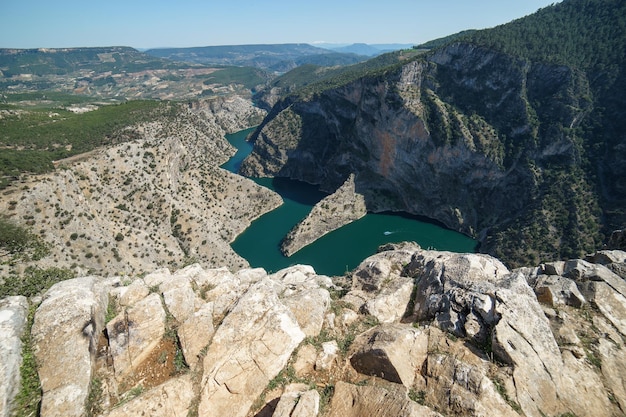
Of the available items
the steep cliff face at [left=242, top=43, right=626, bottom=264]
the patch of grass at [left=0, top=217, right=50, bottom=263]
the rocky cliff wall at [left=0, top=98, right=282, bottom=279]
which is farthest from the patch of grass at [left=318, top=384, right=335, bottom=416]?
the steep cliff face at [left=242, top=43, right=626, bottom=264]

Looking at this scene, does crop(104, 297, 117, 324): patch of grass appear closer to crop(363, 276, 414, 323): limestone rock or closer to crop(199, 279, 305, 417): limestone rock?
crop(199, 279, 305, 417): limestone rock

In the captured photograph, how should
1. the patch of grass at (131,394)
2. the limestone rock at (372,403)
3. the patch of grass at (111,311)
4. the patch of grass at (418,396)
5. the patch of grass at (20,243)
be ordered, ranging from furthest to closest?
the patch of grass at (20,243) → the patch of grass at (111,311) → the patch of grass at (131,394) → the patch of grass at (418,396) → the limestone rock at (372,403)

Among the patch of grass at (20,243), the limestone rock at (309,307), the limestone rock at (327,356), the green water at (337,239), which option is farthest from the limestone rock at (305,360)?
the green water at (337,239)

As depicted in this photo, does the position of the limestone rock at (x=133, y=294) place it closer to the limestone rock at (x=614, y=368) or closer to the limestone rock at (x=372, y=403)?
the limestone rock at (x=372, y=403)

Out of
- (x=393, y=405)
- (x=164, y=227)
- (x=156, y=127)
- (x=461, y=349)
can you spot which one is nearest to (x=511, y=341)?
(x=461, y=349)

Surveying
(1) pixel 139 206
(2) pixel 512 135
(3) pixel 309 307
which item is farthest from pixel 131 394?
(2) pixel 512 135

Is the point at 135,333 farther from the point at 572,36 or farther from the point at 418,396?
the point at 572,36

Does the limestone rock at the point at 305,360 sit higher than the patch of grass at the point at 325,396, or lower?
lower
